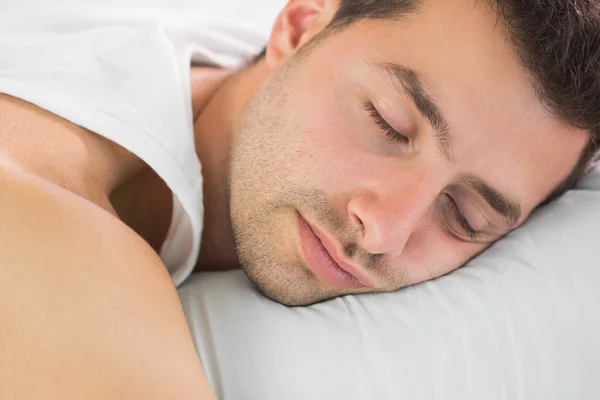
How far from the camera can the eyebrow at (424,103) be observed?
2.77 feet

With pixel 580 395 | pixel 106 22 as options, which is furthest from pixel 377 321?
pixel 106 22

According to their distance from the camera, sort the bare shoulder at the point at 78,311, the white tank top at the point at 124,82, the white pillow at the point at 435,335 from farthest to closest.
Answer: the white tank top at the point at 124,82, the white pillow at the point at 435,335, the bare shoulder at the point at 78,311

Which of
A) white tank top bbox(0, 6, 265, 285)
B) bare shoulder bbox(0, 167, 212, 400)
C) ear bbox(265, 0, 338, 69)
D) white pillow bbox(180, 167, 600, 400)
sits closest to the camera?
bare shoulder bbox(0, 167, 212, 400)

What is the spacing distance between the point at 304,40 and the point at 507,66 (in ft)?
1.11

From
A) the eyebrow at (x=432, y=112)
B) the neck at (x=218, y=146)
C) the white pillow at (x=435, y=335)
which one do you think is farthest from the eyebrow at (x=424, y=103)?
the neck at (x=218, y=146)

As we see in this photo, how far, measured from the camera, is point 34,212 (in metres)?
0.64

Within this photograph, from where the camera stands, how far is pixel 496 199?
911mm

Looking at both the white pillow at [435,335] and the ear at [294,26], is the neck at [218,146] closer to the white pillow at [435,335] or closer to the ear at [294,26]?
the ear at [294,26]

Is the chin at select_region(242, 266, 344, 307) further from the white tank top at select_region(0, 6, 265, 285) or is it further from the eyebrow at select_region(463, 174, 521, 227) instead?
the eyebrow at select_region(463, 174, 521, 227)

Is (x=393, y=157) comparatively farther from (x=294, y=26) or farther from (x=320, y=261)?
(x=294, y=26)

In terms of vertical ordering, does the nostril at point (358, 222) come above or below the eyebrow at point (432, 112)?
below

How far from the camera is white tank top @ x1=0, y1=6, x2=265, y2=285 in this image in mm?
878

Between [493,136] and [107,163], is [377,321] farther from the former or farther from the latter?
[107,163]

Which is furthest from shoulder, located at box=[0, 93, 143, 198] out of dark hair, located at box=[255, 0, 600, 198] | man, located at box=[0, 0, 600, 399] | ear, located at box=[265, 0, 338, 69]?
dark hair, located at box=[255, 0, 600, 198]
